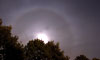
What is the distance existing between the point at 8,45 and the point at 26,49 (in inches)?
448

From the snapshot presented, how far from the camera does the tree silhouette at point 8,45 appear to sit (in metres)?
42.7

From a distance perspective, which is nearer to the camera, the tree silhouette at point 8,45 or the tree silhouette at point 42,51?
the tree silhouette at point 8,45

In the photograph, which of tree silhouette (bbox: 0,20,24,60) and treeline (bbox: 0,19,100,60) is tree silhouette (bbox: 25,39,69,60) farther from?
tree silhouette (bbox: 0,20,24,60)

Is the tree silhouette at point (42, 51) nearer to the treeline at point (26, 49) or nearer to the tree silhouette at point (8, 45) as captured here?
the treeline at point (26, 49)

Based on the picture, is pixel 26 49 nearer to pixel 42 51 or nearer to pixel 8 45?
pixel 42 51

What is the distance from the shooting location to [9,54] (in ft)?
142

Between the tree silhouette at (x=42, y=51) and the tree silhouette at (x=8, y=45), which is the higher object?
the tree silhouette at (x=42, y=51)

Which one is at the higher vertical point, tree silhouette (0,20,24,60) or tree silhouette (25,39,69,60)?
tree silhouette (25,39,69,60)

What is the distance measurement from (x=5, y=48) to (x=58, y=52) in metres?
21.6

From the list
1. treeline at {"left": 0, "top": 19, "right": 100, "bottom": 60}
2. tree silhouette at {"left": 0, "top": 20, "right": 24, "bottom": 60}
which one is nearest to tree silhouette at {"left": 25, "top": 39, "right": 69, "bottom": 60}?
treeline at {"left": 0, "top": 19, "right": 100, "bottom": 60}

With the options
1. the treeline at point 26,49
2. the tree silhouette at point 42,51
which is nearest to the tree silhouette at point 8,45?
the treeline at point 26,49

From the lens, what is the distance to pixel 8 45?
143 ft

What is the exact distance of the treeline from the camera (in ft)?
141

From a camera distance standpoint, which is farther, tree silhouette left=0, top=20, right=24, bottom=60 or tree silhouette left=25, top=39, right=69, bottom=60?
tree silhouette left=25, top=39, right=69, bottom=60
